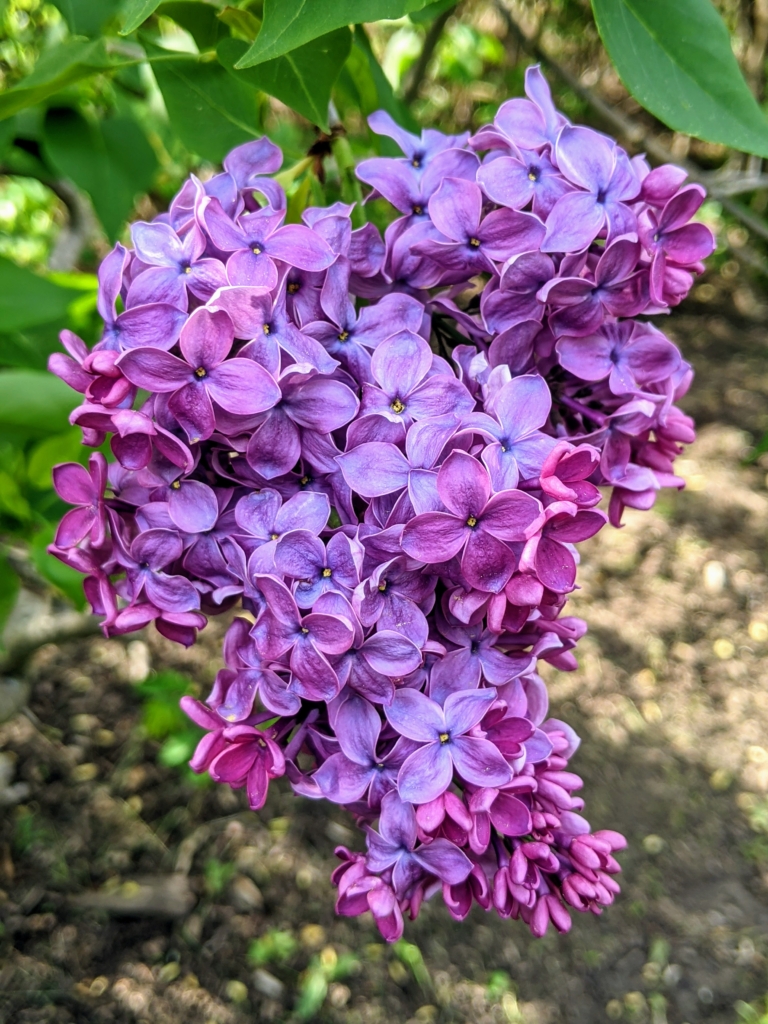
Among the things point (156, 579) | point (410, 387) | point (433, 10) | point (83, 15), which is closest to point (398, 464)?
point (410, 387)

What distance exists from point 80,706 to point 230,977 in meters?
0.53

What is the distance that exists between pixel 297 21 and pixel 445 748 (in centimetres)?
34

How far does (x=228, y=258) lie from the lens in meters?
0.42

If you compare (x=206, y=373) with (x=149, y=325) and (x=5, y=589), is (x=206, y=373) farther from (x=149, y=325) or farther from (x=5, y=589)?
(x=5, y=589)

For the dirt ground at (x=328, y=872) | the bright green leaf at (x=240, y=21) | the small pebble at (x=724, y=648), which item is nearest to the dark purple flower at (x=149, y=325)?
the bright green leaf at (x=240, y=21)

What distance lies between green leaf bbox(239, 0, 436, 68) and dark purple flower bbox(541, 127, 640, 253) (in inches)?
4.8

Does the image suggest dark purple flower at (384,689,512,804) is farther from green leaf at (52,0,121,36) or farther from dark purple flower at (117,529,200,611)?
green leaf at (52,0,121,36)

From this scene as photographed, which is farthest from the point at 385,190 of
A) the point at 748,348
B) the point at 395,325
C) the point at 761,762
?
the point at 748,348

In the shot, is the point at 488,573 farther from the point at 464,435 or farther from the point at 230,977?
the point at 230,977

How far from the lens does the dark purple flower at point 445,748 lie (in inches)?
16.0

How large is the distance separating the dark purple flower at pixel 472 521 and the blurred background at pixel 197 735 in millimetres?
227

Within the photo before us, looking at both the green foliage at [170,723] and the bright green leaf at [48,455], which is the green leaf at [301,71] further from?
the green foliage at [170,723]

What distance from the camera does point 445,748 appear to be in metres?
0.41

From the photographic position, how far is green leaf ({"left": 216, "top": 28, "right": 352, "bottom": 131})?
496 millimetres
